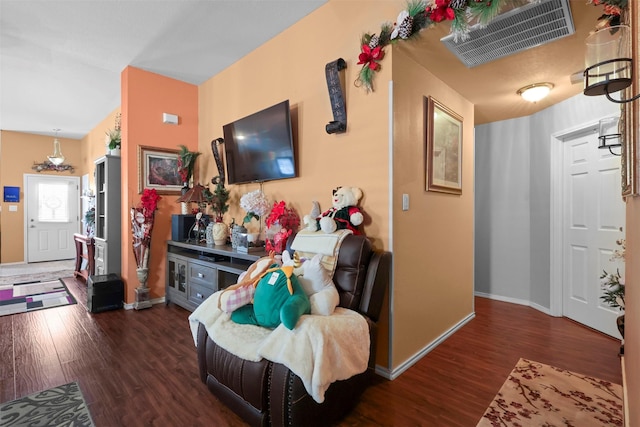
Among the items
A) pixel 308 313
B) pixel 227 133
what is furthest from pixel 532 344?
pixel 227 133

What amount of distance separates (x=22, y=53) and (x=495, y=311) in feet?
19.4

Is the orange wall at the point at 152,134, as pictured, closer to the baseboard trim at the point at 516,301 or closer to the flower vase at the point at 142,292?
the flower vase at the point at 142,292

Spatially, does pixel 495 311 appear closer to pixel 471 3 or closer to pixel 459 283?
pixel 459 283

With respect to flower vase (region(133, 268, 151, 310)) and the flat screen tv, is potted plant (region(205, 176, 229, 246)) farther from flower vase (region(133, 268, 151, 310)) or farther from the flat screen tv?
flower vase (region(133, 268, 151, 310))

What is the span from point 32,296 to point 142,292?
182 cm

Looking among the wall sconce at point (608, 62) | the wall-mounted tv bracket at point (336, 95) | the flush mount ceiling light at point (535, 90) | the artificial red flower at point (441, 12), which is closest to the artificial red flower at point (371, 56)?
the wall-mounted tv bracket at point (336, 95)

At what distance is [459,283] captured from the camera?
2.98 m

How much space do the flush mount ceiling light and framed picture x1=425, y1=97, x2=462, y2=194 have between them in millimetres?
601

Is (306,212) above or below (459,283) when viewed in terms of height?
above

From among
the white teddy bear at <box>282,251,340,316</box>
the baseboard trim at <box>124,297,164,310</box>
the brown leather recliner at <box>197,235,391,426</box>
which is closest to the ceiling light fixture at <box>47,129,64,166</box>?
the baseboard trim at <box>124,297,164,310</box>

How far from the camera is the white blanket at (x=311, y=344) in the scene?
1.39 meters

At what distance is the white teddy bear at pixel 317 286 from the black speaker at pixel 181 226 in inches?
89.1

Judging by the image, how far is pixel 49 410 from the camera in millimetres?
1718

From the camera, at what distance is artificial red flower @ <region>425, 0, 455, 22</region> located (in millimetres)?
1720
